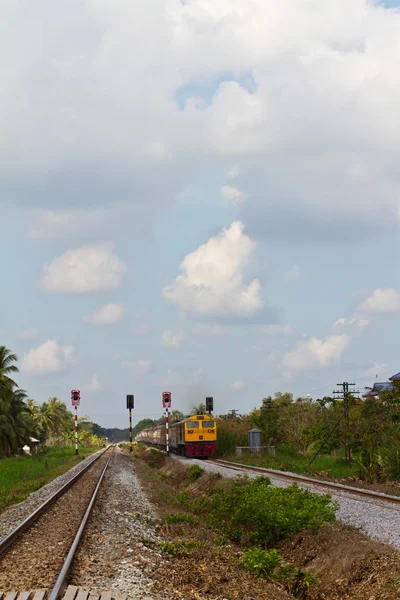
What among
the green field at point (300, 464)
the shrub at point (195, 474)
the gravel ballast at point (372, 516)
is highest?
the gravel ballast at point (372, 516)

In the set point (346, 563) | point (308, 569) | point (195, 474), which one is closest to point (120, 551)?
point (308, 569)

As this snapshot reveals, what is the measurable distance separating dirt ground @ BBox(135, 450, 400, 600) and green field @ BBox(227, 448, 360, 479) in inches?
595

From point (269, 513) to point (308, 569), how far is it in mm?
2488

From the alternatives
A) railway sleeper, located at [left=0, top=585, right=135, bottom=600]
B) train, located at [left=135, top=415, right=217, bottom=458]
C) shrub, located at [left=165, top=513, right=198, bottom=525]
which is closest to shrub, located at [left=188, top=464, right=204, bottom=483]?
shrub, located at [left=165, top=513, right=198, bottom=525]

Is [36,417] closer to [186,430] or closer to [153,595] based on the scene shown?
[186,430]

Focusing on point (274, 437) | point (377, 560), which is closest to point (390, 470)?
point (377, 560)

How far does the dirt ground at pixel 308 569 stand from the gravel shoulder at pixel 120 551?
33 cm

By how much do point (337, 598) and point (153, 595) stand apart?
2.64m

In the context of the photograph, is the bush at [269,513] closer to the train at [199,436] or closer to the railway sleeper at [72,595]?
the railway sleeper at [72,595]

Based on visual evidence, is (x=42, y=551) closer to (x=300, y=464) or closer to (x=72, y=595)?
(x=72, y=595)

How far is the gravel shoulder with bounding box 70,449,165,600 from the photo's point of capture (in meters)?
8.21

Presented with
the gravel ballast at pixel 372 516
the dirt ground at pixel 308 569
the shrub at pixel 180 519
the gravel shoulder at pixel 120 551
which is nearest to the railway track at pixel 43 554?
the gravel shoulder at pixel 120 551

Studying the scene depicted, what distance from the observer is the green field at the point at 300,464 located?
2678 cm

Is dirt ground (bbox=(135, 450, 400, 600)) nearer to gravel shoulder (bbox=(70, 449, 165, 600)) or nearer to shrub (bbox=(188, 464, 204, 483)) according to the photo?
gravel shoulder (bbox=(70, 449, 165, 600))
